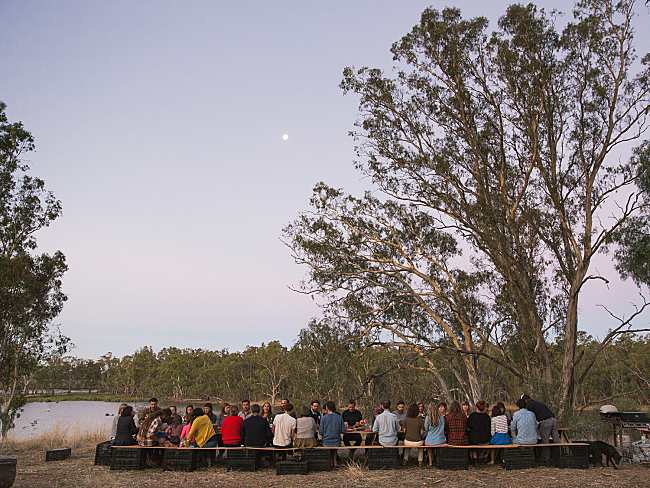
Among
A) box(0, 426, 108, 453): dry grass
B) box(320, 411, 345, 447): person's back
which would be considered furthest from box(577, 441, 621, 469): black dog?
box(0, 426, 108, 453): dry grass

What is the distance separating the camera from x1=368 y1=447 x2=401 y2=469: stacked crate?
28.1 ft

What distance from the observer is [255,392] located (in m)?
53.0

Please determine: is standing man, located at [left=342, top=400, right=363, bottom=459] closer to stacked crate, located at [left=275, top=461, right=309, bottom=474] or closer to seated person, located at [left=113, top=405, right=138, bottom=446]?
stacked crate, located at [left=275, top=461, right=309, bottom=474]

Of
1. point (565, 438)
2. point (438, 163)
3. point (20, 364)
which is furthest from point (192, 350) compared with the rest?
point (565, 438)

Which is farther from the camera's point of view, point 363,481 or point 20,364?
point 20,364

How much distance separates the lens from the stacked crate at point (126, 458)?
28.4 ft

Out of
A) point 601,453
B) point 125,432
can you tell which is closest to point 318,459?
point 125,432

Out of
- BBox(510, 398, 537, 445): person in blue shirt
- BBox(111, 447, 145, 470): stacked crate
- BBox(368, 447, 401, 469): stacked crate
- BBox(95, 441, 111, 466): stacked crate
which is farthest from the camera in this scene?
BBox(95, 441, 111, 466): stacked crate

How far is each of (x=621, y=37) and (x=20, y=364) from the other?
60.2 ft

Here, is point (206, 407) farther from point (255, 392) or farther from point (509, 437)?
point (255, 392)

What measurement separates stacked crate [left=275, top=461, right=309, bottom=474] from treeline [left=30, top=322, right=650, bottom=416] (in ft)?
26.0

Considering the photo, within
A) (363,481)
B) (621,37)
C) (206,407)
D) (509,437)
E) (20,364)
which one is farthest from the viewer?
(20,364)

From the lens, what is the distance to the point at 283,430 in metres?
8.79

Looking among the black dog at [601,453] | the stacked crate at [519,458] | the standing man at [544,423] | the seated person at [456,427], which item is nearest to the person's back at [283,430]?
the seated person at [456,427]
